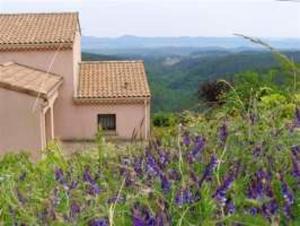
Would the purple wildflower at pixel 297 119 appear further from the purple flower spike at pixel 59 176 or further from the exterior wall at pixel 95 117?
the exterior wall at pixel 95 117

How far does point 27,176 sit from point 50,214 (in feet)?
2.05

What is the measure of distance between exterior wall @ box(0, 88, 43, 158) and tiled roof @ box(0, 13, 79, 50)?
3.05m

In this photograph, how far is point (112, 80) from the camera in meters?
19.5

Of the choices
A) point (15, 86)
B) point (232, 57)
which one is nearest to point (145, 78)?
→ point (15, 86)

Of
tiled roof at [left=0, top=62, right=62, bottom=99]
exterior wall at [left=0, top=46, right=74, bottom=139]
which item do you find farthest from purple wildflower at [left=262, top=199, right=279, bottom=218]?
exterior wall at [left=0, top=46, right=74, bottom=139]

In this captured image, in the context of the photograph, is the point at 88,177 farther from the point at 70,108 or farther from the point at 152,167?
the point at 70,108

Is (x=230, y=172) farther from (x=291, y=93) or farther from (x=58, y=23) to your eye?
(x=58, y=23)

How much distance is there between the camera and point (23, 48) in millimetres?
18469

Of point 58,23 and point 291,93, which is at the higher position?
point 291,93

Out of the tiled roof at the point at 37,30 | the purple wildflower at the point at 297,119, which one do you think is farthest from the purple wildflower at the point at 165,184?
the tiled roof at the point at 37,30

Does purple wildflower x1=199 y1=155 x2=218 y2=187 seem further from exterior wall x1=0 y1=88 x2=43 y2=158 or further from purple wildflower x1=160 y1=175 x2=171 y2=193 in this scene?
exterior wall x1=0 y1=88 x2=43 y2=158

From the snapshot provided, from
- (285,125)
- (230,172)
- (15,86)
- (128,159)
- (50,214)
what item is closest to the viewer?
(50,214)

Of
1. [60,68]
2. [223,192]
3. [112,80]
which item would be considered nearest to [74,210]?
[223,192]

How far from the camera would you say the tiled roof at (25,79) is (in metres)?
14.6
